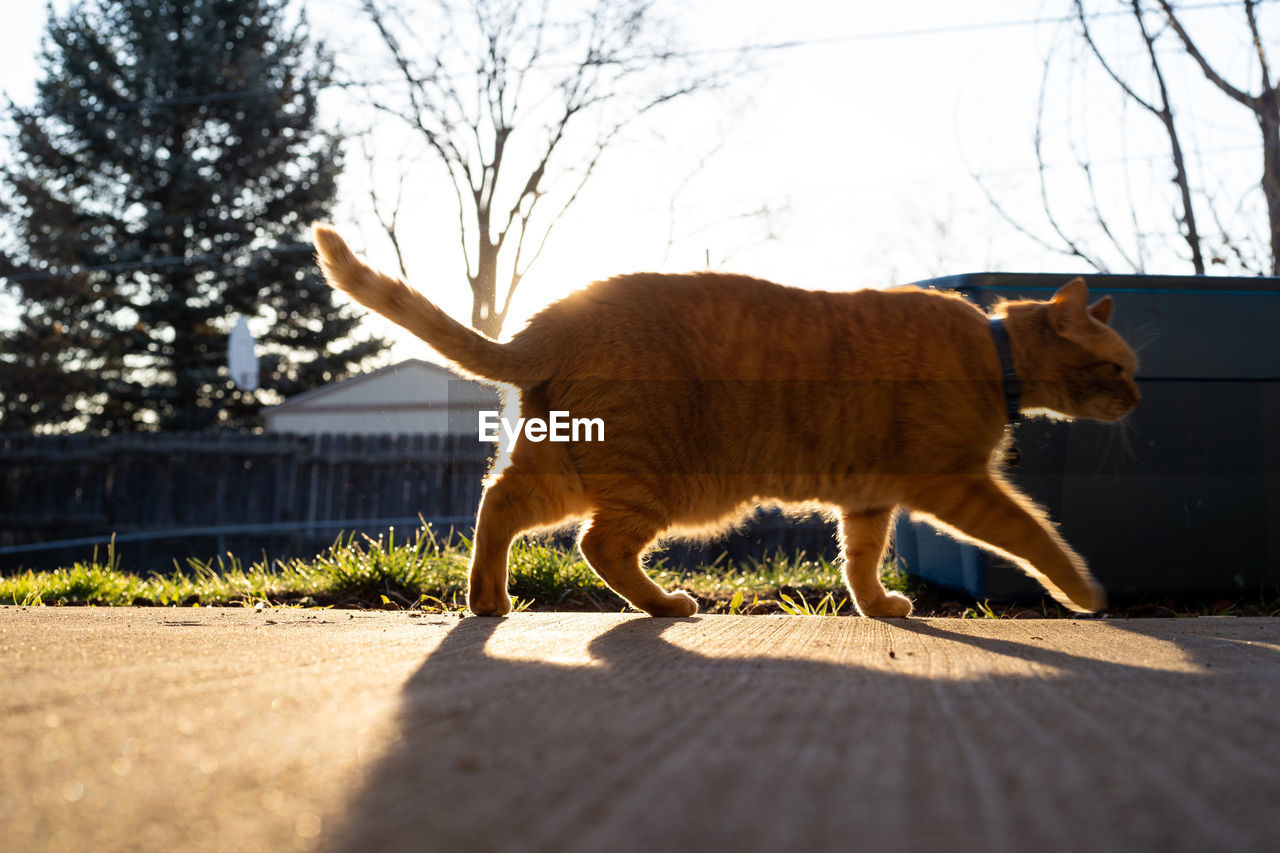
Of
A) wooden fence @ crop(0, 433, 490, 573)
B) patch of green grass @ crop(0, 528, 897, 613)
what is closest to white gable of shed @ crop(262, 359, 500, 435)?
wooden fence @ crop(0, 433, 490, 573)

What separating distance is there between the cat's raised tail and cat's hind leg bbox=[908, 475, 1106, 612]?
3.82 ft

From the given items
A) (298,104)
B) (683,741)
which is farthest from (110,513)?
(683,741)

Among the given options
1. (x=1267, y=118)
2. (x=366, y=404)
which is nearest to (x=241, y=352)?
(x=366, y=404)

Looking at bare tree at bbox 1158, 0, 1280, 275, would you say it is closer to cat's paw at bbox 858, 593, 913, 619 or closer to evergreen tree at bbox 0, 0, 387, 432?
cat's paw at bbox 858, 593, 913, 619

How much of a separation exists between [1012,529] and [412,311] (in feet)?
5.26

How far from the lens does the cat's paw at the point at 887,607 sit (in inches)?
115

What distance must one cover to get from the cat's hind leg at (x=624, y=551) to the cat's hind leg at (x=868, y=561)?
0.74 m

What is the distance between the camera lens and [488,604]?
2.41 meters

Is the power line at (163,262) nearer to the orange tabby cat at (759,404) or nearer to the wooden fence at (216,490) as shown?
the wooden fence at (216,490)

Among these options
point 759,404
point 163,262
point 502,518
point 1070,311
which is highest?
point 163,262

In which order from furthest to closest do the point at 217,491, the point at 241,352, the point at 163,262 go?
the point at 163,262, the point at 241,352, the point at 217,491

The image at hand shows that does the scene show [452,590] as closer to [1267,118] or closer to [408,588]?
[408,588]

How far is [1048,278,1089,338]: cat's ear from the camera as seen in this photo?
9.47 ft

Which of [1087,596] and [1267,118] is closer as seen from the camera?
[1087,596]
